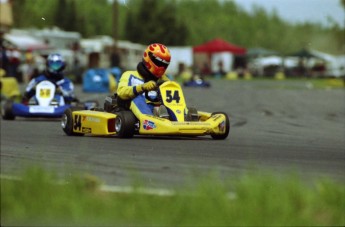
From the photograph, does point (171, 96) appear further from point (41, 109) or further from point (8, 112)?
point (8, 112)

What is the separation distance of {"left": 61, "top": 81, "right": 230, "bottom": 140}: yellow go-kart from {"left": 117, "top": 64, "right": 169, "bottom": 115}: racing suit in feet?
0.14

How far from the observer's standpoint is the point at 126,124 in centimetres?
1173

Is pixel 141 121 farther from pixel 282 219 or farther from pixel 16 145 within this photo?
pixel 282 219

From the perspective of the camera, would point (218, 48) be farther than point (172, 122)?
Yes

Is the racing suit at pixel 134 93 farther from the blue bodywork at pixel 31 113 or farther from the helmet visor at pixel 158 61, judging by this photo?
the blue bodywork at pixel 31 113

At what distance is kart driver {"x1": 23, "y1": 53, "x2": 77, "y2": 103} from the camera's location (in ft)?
57.5

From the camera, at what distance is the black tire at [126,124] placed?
11.7 metres

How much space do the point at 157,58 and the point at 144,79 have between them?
A: 1254 millimetres

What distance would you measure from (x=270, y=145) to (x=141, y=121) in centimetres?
147

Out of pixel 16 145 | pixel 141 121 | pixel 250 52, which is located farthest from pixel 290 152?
pixel 250 52

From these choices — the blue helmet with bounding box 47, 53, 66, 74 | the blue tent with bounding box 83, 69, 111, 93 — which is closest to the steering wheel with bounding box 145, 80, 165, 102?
the blue helmet with bounding box 47, 53, 66, 74

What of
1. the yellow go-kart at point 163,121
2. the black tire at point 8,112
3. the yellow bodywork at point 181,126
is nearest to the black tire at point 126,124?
the yellow go-kart at point 163,121

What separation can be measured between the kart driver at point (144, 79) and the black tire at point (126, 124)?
127mm

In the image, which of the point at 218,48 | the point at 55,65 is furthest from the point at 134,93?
the point at 218,48
